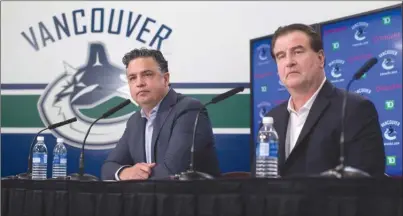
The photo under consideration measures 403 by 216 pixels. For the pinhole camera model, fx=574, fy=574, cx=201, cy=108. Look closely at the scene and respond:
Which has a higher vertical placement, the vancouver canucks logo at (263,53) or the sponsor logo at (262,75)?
→ the vancouver canucks logo at (263,53)

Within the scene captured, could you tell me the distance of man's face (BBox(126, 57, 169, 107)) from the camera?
3168 millimetres

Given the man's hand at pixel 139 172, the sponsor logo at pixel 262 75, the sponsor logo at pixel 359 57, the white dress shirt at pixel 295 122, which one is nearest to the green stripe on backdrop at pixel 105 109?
the sponsor logo at pixel 262 75

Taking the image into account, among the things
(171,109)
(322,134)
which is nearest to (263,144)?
(322,134)

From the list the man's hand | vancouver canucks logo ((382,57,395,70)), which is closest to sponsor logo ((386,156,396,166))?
vancouver canucks logo ((382,57,395,70))

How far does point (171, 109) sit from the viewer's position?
3133 millimetres

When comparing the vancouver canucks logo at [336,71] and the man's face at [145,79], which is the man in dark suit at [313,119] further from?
the vancouver canucks logo at [336,71]

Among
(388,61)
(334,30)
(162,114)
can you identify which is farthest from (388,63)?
(162,114)

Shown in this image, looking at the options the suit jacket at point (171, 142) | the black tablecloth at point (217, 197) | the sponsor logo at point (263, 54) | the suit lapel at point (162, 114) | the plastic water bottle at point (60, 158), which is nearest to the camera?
the black tablecloth at point (217, 197)

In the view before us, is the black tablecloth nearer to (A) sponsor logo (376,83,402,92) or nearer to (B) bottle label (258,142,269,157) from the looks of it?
(B) bottle label (258,142,269,157)

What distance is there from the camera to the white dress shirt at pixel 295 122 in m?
2.51

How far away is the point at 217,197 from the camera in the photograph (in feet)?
6.26

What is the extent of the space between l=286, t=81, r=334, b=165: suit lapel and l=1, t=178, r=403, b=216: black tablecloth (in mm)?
570

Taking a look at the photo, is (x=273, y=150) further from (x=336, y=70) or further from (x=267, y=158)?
(x=336, y=70)

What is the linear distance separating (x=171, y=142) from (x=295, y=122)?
0.68m
